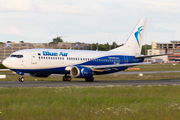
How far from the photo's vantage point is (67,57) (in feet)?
129

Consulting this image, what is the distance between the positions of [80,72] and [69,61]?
8.86 feet

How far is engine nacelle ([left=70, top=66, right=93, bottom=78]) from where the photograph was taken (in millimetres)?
37781

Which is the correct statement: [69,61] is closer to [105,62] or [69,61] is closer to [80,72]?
[80,72]

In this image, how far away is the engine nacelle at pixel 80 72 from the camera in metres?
37.8

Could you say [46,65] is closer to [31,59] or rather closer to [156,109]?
[31,59]

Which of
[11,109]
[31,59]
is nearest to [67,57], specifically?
[31,59]

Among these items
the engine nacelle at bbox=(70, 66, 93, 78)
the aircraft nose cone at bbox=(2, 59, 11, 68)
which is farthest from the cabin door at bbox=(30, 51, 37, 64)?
the engine nacelle at bbox=(70, 66, 93, 78)

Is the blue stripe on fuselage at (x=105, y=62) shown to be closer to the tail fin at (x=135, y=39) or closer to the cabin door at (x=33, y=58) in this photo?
the cabin door at (x=33, y=58)

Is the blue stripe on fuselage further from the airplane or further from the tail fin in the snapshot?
the tail fin

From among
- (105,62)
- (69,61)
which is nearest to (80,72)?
(69,61)

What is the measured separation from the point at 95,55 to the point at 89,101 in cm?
2566

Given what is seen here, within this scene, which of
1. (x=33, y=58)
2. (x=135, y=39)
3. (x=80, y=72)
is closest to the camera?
(x=33, y=58)

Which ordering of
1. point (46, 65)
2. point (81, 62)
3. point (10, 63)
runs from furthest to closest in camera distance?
1. point (81, 62)
2. point (46, 65)
3. point (10, 63)

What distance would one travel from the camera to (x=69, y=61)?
39.5m
